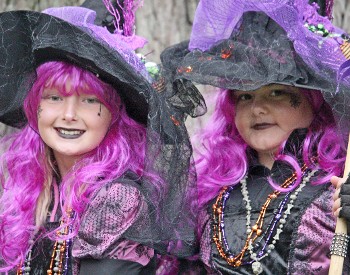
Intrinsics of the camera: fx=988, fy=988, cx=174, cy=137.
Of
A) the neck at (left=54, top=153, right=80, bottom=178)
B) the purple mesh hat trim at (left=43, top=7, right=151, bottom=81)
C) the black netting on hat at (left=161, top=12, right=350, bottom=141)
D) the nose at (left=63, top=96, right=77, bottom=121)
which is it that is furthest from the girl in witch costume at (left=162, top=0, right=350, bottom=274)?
the neck at (left=54, top=153, right=80, bottom=178)

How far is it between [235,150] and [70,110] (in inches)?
29.2

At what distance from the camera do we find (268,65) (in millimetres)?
3730

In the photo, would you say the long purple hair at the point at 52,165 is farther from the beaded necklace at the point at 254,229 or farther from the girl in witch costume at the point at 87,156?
the beaded necklace at the point at 254,229

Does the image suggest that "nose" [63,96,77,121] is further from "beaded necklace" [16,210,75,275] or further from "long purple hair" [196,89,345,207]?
"long purple hair" [196,89,345,207]

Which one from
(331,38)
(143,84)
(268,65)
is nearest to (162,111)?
(143,84)

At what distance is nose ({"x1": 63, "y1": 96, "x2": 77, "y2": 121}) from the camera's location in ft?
12.6

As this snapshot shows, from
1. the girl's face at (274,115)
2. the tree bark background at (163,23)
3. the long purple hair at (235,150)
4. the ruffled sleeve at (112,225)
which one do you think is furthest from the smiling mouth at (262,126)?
the tree bark background at (163,23)

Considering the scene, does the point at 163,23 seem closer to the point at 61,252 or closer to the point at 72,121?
the point at 72,121

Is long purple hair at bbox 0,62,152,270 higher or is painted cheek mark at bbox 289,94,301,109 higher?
painted cheek mark at bbox 289,94,301,109

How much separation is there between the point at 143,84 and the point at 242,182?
0.63 metres

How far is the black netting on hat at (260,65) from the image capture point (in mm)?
3695

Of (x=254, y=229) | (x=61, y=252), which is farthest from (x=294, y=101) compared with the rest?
(x=61, y=252)

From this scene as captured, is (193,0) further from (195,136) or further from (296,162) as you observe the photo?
(296,162)

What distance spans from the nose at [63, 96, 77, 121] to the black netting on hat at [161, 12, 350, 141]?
43cm
